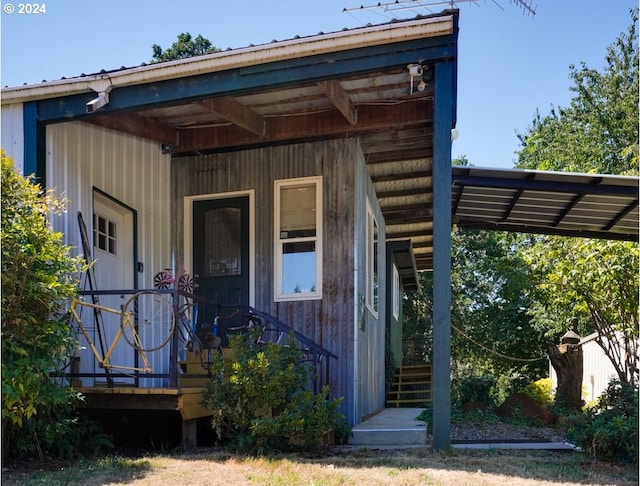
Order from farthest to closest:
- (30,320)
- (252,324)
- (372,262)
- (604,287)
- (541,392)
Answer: (541,392)
(604,287)
(372,262)
(252,324)
(30,320)

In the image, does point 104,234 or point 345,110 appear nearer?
point 345,110

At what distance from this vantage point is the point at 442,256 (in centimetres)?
669

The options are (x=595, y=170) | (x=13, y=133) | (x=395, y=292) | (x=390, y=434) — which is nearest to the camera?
(x=390, y=434)

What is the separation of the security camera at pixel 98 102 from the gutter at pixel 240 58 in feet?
0.15

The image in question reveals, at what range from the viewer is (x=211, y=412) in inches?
278

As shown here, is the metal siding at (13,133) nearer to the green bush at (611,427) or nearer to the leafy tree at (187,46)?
the green bush at (611,427)

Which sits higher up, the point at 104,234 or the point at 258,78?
the point at 258,78

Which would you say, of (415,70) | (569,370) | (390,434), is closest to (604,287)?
(569,370)

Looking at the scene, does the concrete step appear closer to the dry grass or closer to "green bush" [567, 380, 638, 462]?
the dry grass

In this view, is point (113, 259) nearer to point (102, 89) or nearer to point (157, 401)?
point (102, 89)

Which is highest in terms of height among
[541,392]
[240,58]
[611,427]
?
[240,58]

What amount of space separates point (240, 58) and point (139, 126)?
6.81ft

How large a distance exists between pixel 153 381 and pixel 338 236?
2782 millimetres

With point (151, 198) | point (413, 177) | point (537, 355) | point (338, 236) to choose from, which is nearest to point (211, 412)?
point (338, 236)
